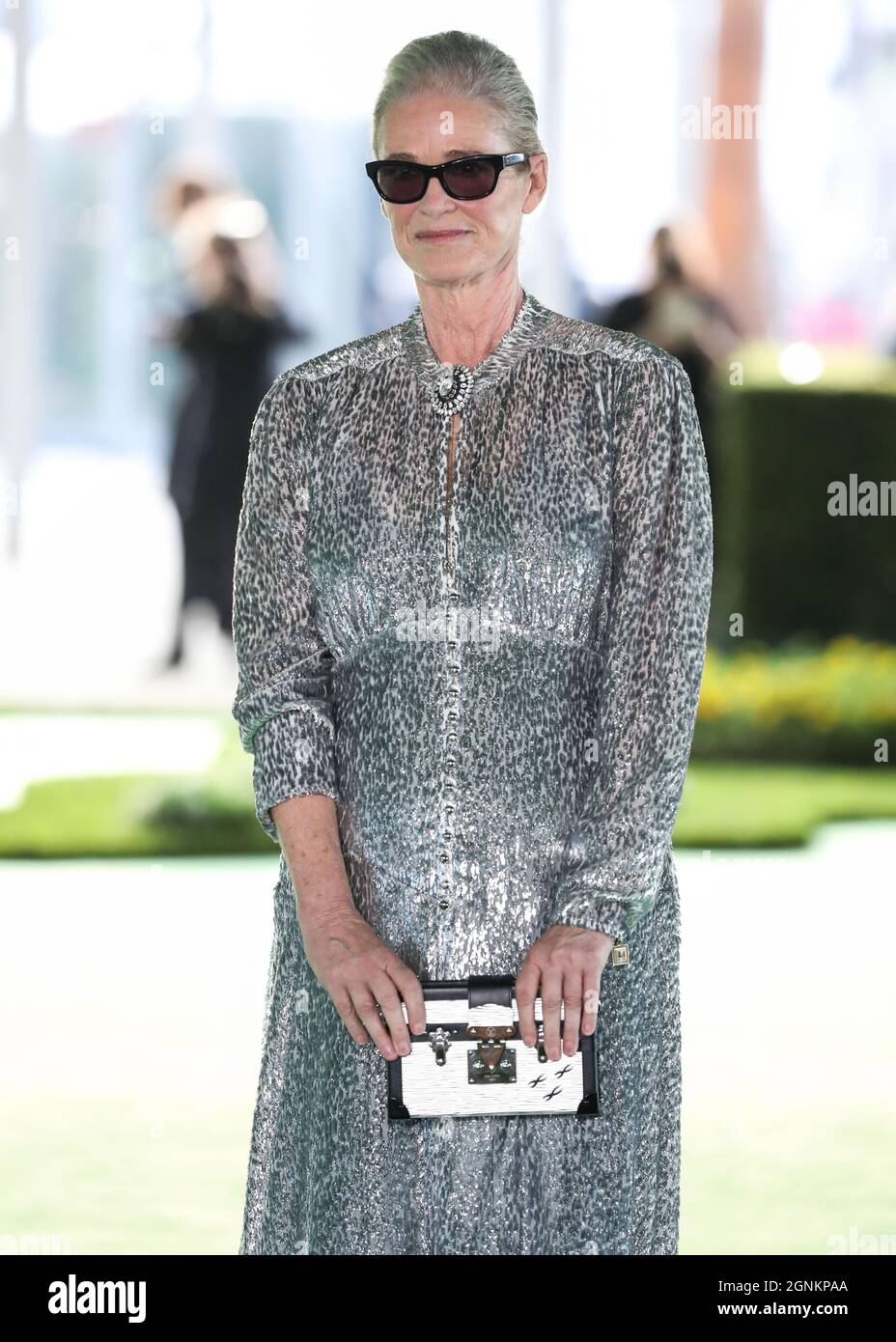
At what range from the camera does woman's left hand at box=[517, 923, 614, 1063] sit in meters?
2.45

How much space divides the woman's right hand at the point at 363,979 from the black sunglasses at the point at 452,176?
32.4 inches

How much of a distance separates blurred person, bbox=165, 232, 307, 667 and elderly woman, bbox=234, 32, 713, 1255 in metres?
9.12

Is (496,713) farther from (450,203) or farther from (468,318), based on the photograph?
(450,203)

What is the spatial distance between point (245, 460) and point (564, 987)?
9607 millimetres

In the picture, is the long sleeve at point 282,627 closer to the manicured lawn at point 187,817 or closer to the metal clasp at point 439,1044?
the metal clasp at point 439,1044

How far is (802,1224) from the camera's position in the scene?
4.72 metres

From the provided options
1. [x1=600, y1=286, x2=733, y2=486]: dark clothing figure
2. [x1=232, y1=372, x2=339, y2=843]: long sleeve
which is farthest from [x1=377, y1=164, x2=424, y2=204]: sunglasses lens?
[x1=600, y1=286, x2=733, y2=486]: dark clothing figure

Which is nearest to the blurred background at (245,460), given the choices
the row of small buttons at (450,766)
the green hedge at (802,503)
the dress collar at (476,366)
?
the green hedge at (802,503)

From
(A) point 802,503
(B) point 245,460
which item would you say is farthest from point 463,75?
(A) point 802,503

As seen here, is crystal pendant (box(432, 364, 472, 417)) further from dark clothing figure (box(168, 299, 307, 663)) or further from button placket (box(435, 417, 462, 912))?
dark clothing figure (box(168, 299, 307, 663))

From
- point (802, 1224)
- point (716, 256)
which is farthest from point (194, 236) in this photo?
point (802, 1224)

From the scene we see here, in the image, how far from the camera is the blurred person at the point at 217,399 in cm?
1177

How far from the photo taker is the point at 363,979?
2.50m
